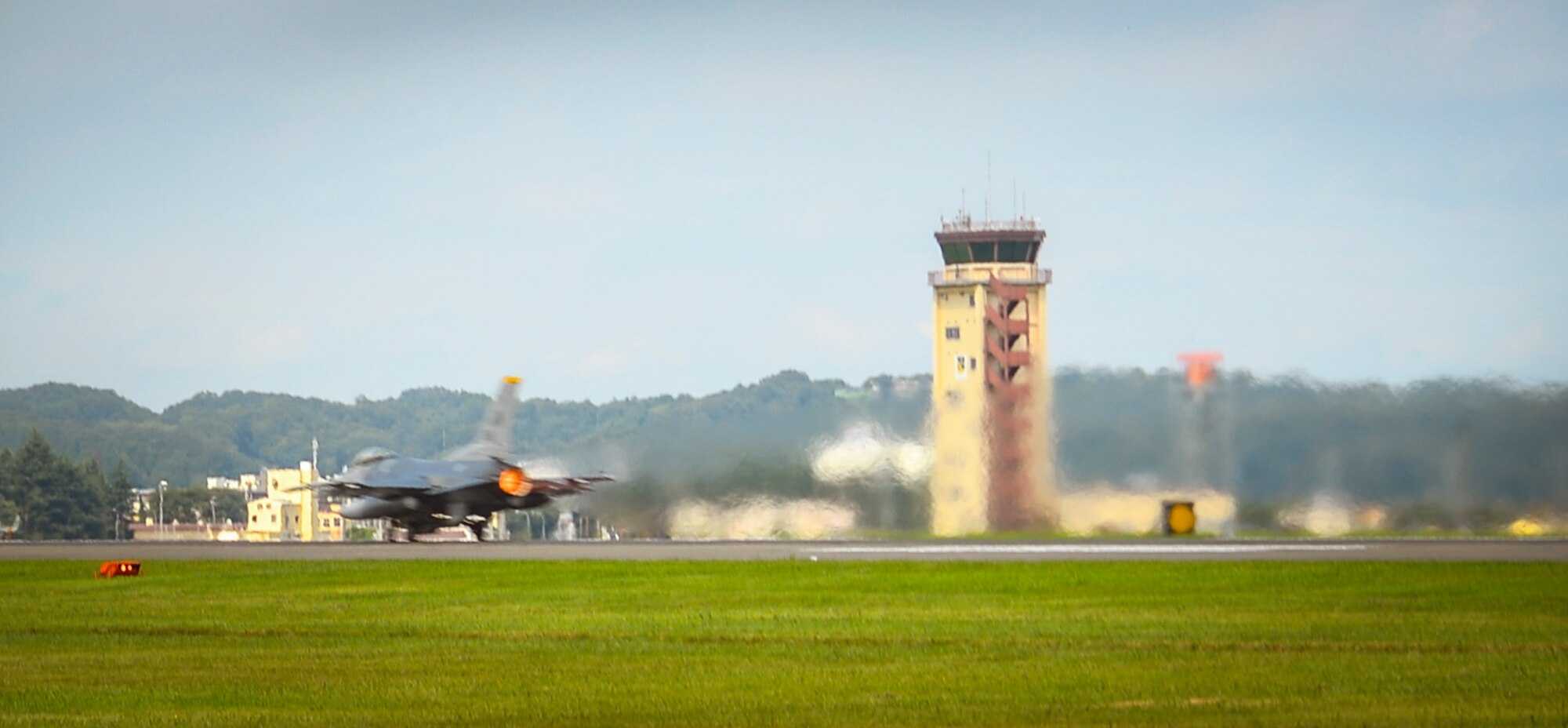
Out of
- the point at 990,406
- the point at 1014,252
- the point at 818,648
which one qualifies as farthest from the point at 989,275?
the point at 818,648

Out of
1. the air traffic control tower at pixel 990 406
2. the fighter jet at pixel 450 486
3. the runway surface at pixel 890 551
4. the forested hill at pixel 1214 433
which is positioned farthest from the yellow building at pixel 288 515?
the air traffic control tower at pixel 990 406

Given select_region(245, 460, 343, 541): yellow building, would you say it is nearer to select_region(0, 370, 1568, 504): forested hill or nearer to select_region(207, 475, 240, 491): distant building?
select_region(207, 475, 240, 491): distant building

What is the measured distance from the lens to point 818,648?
21.0m

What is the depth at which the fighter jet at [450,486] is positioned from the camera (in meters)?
55.6

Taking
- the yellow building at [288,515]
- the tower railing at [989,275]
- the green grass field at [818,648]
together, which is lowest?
the green grass field at [818,648]

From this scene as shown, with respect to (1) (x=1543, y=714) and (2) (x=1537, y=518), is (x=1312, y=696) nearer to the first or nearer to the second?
(1) (x=1543, y=714)

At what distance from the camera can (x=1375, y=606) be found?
84.1 feet

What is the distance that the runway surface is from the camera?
38188 millimetres

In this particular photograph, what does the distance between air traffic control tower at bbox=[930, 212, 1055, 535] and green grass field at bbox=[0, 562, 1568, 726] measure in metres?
14.5

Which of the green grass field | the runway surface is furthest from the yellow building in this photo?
→ the green grass field

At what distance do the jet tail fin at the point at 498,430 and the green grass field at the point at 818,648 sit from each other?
22.2 m

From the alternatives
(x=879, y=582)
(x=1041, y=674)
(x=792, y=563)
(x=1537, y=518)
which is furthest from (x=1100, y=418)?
(x=1041, y=674)

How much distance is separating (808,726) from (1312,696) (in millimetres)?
4503

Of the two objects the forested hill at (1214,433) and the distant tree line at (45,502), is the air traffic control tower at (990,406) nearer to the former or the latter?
the forested hill at (1214,433)
